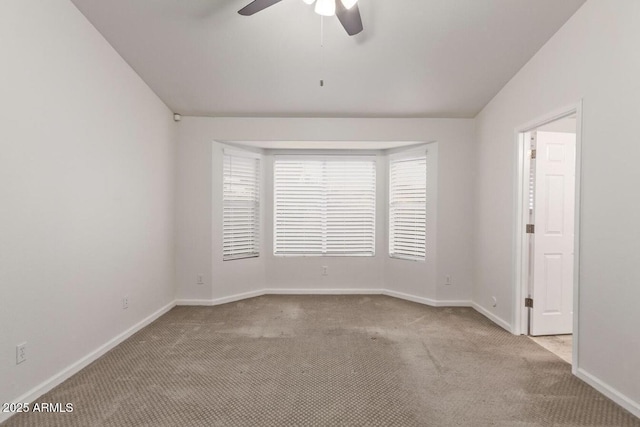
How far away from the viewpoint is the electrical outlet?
2.13 metres

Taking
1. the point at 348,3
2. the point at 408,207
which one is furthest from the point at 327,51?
the point at 408,207

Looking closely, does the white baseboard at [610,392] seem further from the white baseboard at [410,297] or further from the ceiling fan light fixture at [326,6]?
the ceiling fan light fixture at [326,6]

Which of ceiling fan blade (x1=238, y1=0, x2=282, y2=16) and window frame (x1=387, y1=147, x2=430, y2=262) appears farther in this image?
window frame (x1=387, y1=147, x2=430, y2=262)

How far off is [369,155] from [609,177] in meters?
3.09

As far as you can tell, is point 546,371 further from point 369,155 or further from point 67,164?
point 67,164

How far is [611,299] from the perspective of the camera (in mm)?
2320

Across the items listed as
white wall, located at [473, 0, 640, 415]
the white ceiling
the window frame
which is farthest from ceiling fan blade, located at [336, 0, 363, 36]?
the window frame

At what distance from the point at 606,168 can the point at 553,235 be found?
4.24ft

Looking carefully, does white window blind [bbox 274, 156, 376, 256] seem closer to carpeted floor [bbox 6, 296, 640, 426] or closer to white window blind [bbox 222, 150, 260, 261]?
white window blind [bbox 222, 150, 260, 261]

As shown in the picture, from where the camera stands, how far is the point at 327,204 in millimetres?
5113

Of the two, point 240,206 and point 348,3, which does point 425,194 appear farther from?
point 348,3

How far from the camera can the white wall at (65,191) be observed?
6.87 feet

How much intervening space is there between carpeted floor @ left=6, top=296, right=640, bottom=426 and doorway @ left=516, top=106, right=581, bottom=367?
410 mm

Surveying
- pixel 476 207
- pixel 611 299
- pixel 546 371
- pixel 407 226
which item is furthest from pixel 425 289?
pixel 611 299
